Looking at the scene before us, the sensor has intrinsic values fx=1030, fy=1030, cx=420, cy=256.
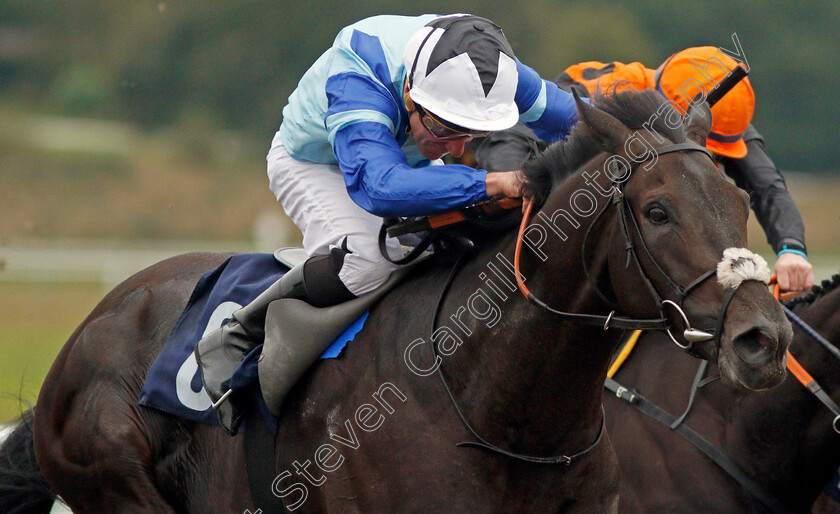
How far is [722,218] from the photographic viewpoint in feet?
8.42

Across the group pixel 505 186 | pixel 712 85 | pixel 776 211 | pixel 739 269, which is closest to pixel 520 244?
pixel 505 186

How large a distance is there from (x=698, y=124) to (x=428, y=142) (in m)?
0.88

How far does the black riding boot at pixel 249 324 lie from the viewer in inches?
131

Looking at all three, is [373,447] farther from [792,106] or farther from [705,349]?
[792,106]

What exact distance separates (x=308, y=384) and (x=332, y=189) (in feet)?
2.26

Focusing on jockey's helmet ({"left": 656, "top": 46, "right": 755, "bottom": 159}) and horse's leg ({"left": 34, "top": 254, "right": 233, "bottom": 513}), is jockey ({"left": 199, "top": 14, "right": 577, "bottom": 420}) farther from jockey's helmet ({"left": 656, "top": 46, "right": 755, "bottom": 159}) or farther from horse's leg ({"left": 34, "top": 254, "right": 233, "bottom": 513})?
jockey's helmet ({"left": 656, "top": 46, "right": 755, "bottom": 159})

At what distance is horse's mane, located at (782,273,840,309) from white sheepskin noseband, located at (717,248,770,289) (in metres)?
1.68

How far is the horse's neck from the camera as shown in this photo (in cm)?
290

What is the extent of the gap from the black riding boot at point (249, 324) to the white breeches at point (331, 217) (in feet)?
0.18

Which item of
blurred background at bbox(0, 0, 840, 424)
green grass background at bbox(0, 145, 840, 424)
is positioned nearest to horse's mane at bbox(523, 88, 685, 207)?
green grass background at bbox(0, 145, 840, 424)

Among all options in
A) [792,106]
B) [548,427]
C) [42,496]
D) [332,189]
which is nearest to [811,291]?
[548,427]

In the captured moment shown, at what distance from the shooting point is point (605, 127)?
2.80 m

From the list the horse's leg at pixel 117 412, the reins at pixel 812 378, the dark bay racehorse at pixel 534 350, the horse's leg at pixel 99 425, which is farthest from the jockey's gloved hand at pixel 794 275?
the horse's leg at pixel 99 425

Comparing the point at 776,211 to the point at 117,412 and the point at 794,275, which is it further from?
the point at 117,412
